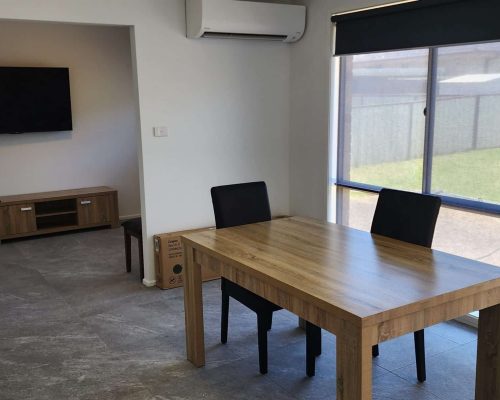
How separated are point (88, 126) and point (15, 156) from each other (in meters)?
0.88

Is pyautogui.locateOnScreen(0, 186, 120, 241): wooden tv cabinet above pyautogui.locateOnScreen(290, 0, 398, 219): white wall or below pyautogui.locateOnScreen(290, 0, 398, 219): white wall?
below

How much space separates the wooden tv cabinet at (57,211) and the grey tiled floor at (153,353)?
1.38m

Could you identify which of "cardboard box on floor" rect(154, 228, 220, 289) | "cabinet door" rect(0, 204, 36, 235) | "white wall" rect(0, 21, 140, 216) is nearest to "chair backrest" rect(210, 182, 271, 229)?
"cardboard box on floor" rect(154, 228, 220, 289)

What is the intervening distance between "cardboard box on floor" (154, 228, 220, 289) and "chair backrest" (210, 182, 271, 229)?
41.7 inches

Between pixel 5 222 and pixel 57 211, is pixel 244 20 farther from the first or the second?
pixel 5 222

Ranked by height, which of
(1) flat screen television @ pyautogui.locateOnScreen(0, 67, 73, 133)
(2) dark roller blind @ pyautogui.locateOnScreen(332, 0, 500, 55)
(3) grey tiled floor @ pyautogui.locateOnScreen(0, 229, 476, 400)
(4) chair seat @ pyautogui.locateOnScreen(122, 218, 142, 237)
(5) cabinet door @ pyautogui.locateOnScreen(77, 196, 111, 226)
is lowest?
(3) grey tiled floor @ pyautogui.locateOnScreen(0, 229, 476, 400)

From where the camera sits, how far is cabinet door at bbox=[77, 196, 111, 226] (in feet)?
20.7

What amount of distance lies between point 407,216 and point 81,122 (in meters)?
4.57

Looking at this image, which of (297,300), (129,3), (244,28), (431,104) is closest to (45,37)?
(129,3)

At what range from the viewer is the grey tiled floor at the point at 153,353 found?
2.96 m

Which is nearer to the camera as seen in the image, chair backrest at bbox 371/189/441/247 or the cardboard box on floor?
chair backrest at bbox 371/189/441/247

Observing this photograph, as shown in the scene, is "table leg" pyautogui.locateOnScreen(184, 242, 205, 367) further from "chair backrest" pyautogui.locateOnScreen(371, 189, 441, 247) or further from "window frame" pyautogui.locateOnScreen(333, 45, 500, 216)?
"window frame" pyautogui.locateOnScreen(333, 45, 500, 216)

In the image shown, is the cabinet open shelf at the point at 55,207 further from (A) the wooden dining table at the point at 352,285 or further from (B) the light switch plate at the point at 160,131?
(A) the wooden dining table at the point at 352,285

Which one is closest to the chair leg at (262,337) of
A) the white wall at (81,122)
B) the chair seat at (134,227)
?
the chair seat at (134,227)
